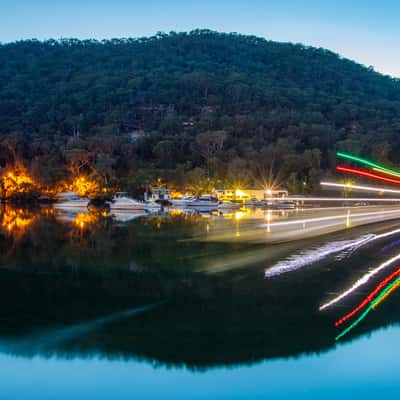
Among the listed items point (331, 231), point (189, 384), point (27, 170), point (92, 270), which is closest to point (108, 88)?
point (27, 170)

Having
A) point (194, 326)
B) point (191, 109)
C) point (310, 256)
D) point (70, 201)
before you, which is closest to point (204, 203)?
point (70, 201)

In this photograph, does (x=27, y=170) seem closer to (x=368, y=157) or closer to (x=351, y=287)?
(x=368, y=157)

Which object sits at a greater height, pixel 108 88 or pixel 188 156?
pixel 108 88

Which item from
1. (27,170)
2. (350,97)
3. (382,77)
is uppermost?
(382,77)

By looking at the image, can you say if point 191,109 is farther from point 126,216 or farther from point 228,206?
point 126,216

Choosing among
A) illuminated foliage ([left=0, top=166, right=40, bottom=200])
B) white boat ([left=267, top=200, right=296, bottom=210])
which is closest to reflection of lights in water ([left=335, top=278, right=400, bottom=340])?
white boat ([left=267, top=200, right=296, bottom=210])

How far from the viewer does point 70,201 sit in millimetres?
51781

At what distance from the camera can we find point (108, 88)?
110m

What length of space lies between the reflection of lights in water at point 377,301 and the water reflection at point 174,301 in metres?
0.16

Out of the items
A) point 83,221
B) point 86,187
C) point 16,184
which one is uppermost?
point 16,184

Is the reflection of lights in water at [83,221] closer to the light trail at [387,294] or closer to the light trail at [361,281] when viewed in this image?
the light trail at [361,281]

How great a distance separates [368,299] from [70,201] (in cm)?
4402

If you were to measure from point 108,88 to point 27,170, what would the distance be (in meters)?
56.5

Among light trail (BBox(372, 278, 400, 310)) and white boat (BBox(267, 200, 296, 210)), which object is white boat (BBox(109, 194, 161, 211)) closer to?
white boat (BBox(267, 200, 296, 210))
